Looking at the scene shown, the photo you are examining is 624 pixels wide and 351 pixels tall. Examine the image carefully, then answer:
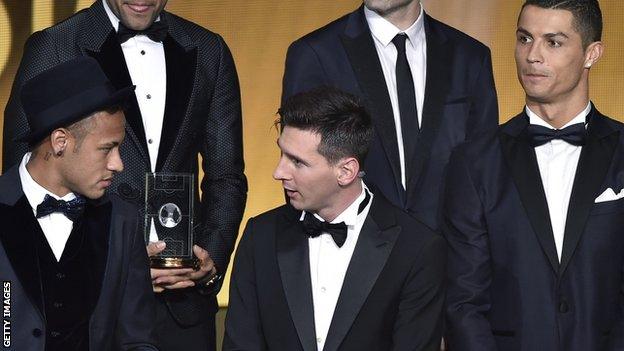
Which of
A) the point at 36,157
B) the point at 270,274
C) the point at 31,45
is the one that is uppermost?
the point at 31,45

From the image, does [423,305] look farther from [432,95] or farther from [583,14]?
[583,14]

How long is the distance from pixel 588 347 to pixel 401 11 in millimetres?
1310

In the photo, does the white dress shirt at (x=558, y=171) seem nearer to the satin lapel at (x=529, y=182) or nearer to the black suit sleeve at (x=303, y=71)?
the satin lapel at (x=529, y=182)

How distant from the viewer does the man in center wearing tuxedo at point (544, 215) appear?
470 cm

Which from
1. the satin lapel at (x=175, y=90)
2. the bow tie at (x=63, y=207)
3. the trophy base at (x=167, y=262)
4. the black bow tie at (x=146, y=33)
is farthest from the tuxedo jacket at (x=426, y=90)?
the bow tie at (x=63, y=207)

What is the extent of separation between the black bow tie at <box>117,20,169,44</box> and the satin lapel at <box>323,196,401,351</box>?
3.27 feet

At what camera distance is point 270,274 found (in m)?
4.65

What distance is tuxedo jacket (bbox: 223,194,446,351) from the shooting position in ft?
15.0

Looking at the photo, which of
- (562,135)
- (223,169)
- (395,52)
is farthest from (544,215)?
(223,169)

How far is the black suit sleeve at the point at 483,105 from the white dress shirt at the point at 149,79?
1.04 m

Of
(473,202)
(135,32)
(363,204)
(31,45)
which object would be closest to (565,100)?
(473,202)

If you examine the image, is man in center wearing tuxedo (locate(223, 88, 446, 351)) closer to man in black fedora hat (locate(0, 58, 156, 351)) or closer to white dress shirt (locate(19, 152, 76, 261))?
man in black fedora hat (locate(0, 58, 156, 351))

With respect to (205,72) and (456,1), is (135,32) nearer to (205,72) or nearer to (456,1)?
(205,72)

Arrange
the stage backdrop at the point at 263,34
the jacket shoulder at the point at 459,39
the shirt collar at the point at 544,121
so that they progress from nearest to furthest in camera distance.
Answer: the shirt collar at the point at 544,121, the jacket shoulder at the point at 459,39, the stage backdrop at the point at 263,34
